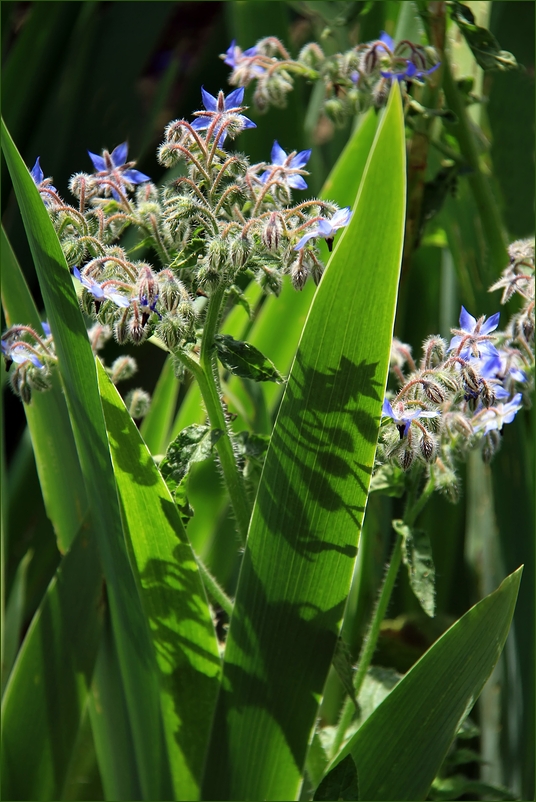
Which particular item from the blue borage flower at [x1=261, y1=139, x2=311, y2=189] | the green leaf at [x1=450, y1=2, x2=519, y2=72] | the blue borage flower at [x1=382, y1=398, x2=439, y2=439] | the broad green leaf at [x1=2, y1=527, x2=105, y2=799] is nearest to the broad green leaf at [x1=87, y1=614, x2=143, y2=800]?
the broad green leaf at [x1=2, y1=527, x2=105, y2=799]

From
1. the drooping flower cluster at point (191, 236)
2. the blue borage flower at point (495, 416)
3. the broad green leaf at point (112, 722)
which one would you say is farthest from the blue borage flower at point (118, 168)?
the broad green leaf at point (112, 722)

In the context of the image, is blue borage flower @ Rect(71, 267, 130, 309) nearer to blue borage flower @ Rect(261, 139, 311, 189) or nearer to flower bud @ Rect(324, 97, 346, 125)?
blue borage flower @ Rect(261, 139, 311, 189)

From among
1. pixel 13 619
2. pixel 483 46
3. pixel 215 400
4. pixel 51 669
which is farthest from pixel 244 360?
pixel 13 619

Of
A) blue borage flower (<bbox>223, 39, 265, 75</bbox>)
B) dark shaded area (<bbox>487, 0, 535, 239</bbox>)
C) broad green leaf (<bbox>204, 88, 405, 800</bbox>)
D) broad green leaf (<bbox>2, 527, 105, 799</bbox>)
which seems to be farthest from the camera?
dark shaded area (<bbox>487, 0, 535, 239</bbox>)

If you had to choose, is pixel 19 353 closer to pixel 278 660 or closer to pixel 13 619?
pixel 278 660

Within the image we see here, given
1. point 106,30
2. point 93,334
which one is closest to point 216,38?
point 106,30

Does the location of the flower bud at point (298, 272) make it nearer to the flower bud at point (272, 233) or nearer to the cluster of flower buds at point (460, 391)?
the flower bud at point (272, 233)

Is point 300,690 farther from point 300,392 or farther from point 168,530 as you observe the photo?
point 300,392
